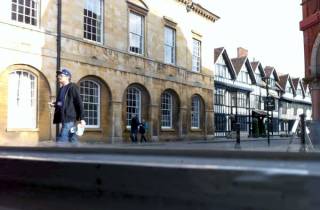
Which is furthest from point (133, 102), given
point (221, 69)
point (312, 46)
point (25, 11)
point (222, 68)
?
point (222, 68)

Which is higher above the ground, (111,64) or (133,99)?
(111,64)

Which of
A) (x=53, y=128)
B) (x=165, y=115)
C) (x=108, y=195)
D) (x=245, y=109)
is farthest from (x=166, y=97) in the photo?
(x=108, y=195)

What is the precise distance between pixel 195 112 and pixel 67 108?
26599 millimetres

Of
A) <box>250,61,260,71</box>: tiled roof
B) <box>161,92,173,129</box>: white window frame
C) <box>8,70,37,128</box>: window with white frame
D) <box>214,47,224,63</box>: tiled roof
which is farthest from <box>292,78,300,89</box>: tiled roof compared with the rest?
<box>8,70,37,128</box>: window with white frame

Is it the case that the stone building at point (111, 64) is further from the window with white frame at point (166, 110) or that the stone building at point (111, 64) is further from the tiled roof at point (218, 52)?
the tiled roof at point (218, 52)

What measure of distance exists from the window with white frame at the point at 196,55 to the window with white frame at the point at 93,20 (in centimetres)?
1148

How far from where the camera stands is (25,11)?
64.6 feet

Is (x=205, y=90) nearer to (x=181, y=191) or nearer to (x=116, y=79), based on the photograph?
(x=116, y=79)

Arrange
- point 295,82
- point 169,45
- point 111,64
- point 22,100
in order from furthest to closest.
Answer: point 295,82
point 169,45
point 111,64
point 22,100

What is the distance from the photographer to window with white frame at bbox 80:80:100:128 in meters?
22.8

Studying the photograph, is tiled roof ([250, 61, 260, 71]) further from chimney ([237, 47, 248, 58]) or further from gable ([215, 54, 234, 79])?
gable ([215, 54, 234, 79])

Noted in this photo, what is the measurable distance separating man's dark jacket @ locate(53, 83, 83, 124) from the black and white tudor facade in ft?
91.3

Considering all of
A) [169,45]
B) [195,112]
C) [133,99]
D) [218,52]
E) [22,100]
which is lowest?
[195,112]

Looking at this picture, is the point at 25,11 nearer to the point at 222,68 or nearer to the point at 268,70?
the point at 222,68
